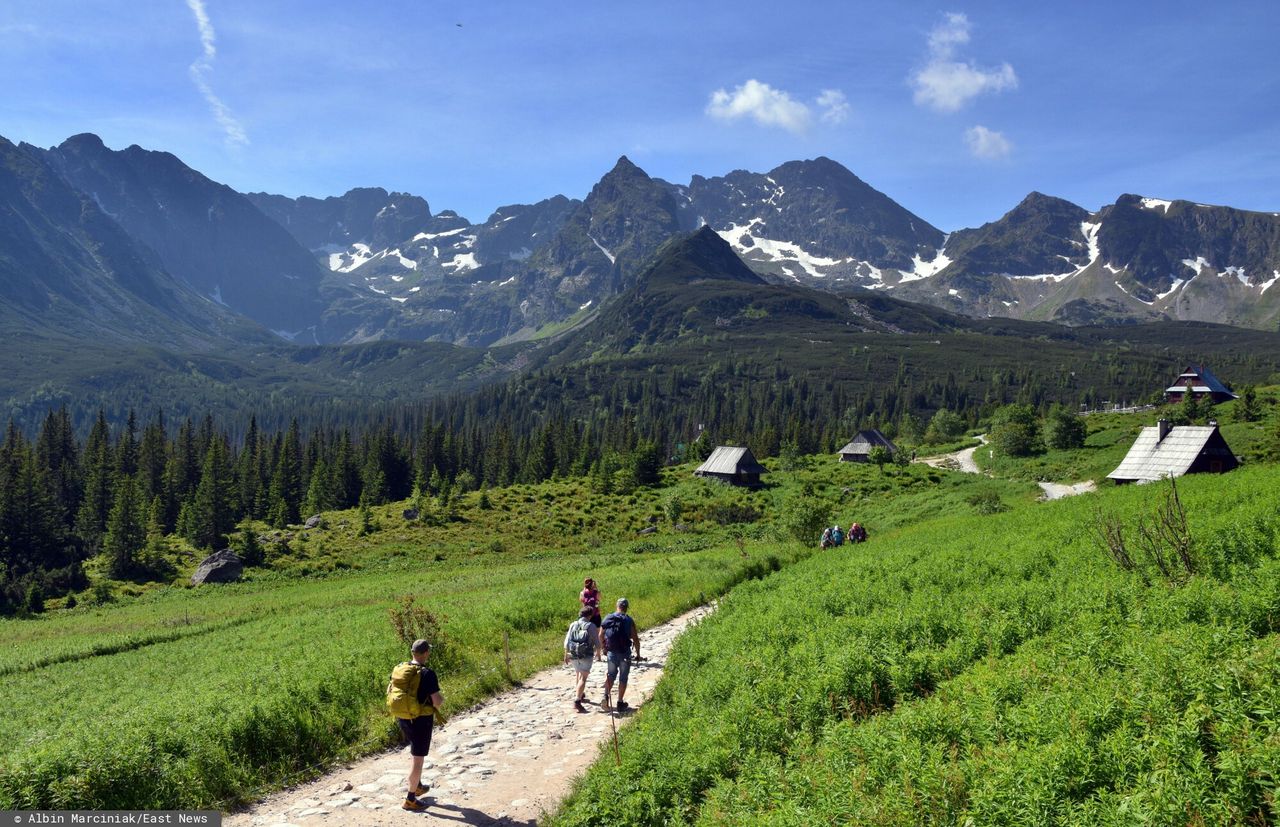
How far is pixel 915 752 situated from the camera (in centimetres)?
827

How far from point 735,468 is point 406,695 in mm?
87193

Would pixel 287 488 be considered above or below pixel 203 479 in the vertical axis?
below

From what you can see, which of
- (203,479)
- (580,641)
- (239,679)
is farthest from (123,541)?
(580,641)

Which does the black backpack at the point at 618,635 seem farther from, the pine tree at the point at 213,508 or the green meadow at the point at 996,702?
the pine tree at the point at 213,508

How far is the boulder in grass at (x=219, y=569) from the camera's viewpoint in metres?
68.6

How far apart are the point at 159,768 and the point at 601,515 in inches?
2901

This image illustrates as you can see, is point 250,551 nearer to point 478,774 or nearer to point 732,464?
point 732,464

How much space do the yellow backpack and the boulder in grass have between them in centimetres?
6643

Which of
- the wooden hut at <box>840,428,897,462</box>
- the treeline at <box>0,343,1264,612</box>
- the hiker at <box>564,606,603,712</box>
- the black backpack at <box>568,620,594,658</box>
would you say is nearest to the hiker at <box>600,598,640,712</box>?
the hiker at <box>564,606,603,712</box>

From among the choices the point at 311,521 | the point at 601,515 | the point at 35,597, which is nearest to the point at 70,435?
the point at 311,521

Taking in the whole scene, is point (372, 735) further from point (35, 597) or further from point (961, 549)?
point (35, 597)

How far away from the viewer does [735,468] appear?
9838cm

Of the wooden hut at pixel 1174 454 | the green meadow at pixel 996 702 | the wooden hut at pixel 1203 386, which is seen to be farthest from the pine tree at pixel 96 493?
the wooden hut at pixel 1203 386

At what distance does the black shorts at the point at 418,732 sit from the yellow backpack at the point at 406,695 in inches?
4.0
